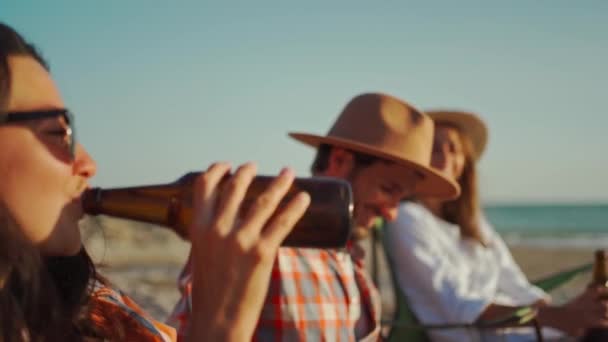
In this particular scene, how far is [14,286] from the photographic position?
1589 millimetres

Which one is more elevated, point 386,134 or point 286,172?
point 286,172

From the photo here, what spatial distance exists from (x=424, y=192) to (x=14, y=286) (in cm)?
290

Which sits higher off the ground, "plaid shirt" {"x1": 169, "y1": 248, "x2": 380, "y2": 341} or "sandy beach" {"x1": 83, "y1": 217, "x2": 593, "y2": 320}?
"plaid shirt" {"x1": 169, "y1": 248, "x2": 380, "y2": 341}

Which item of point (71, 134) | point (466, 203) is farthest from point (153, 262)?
point (71, 134)

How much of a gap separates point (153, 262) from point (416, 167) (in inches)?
570

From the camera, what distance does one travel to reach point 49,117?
1.64 metres

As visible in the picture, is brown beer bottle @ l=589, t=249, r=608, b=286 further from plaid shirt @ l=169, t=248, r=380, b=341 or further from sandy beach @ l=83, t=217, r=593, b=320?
sandy beach @ l=83, t=217, r=593, b=320

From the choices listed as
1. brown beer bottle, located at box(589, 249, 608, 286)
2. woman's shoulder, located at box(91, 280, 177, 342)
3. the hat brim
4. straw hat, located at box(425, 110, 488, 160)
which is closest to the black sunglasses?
woman's shoulder, located at box(91, 280, 177, 342)

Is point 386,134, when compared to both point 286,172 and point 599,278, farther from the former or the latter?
point 286,172

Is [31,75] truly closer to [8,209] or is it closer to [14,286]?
[8,209]

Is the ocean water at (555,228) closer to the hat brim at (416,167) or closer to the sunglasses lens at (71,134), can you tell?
the hat brim at (416,167)

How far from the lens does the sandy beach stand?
361 inches

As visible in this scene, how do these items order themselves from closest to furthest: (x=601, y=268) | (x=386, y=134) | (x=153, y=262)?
(x=601, y=268) → (x=386, y=134) → (x=153, y=262)

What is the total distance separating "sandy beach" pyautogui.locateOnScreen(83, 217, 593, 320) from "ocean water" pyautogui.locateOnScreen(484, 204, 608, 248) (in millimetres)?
11193
